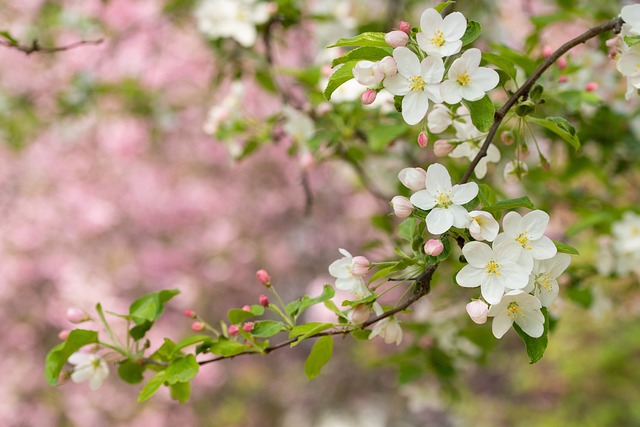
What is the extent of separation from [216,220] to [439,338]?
→ 3519 millimetres

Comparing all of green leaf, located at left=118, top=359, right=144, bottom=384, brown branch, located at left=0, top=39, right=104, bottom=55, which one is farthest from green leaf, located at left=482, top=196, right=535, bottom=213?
brown branch, located at left=0, top=39, right=104, bottom=55

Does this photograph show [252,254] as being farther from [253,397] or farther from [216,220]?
[253,397]

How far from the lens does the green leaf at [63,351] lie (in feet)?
2.98

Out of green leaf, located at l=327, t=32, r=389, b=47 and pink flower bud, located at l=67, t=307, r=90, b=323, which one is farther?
pink flower bud, located at l=67, t=307, r=90, b=323

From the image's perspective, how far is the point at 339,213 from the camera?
5.05 metres

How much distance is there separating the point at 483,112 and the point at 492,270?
0.18 m

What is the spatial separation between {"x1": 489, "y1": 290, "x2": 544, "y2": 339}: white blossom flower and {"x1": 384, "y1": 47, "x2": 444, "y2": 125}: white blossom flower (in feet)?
0.73

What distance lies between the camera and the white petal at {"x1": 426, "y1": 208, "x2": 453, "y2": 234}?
73 centimetres

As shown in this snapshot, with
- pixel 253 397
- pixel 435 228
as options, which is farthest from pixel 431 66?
pixel 253 397

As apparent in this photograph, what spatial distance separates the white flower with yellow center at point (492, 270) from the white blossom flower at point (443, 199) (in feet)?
0.11

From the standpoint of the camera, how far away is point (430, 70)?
766 mm

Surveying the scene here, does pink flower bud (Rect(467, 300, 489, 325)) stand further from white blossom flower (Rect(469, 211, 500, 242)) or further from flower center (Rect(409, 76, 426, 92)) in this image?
flower center (Rect(409, 76, 426, 92))

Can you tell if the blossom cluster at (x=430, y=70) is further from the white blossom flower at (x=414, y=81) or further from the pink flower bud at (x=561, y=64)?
the pink flower bud at (x=561, y=64)

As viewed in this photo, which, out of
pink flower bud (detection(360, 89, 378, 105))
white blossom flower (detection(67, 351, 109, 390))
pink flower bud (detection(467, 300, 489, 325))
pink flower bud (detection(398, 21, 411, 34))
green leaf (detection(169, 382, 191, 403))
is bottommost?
white blossom flower (detection(67, 351, 109, 390))
